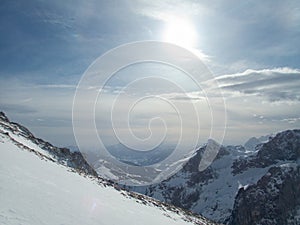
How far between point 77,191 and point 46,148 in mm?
26562

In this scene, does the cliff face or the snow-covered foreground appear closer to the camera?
the snow-covered foreground

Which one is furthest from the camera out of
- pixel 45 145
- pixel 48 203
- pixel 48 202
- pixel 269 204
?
pixel 269 204

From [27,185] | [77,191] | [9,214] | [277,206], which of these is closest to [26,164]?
[77,191]

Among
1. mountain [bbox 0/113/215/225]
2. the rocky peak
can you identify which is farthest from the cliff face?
mountain [bbox 0/113/215/225]

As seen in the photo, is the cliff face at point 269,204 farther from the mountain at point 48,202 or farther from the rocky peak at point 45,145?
the mountain at point 48,202

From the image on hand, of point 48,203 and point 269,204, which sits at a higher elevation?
point 269,204

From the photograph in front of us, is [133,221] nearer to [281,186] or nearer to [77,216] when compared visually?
[77,216]

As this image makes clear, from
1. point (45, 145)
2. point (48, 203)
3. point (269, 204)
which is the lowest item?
point (48, 203)

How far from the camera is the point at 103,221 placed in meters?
19.5

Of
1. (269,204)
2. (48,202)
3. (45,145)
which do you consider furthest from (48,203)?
(269,204)

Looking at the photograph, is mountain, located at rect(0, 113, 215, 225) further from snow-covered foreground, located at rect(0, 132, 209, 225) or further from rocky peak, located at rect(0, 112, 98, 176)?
rocky peak, located at rect(0, 112, 98, 176)

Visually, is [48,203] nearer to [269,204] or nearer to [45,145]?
[45,145]

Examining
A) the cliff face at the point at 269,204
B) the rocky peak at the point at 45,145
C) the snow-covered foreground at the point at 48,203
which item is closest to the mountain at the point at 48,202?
the snow-covered foreground at the point at 48,203

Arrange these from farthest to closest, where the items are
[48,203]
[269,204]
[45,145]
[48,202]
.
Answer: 1. [269,204]
2. [45,145]
3. [48,202]
4. [48,203]
